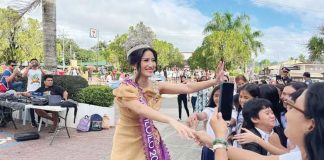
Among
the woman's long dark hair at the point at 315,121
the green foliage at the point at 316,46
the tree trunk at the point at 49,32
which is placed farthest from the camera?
the green foliage at the point at 316,46

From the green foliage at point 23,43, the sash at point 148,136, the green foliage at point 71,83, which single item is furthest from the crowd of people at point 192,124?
the green foliage at point 23,43

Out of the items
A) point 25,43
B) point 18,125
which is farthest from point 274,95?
point 25,43

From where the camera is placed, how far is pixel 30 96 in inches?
336

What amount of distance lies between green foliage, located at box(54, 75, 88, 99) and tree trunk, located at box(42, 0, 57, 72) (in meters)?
0.73

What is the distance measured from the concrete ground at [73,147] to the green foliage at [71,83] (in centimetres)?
159

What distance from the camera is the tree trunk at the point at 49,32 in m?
10.7

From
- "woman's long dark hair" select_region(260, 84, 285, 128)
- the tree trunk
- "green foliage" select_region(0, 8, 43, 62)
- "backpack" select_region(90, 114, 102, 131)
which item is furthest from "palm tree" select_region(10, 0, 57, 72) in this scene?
"green foliage" select_region(0, 8, 43, 62)

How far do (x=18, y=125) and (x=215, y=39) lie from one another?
2897cm

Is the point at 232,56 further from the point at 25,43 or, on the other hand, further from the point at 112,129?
the point at 112,129

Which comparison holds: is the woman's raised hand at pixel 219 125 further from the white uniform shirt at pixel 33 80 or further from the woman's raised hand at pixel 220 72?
the white uniform shirt at pixel 33 80

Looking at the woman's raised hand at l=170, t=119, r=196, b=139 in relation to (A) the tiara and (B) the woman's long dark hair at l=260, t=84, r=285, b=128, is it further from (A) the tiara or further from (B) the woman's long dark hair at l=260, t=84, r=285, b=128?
(B) the woman's long dark hair at l=260, t=84, r=285, b=128

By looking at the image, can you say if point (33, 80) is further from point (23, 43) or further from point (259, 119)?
point (23, 43)

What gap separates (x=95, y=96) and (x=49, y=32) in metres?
2.66

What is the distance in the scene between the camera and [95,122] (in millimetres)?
9055
